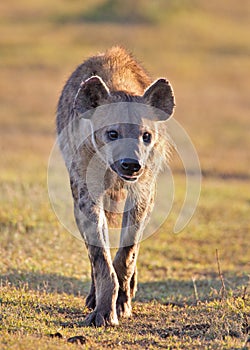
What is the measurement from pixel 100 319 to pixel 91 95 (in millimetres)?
1811

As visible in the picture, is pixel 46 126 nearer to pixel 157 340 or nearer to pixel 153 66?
pixel 153 66

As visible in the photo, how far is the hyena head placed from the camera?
6012 mm

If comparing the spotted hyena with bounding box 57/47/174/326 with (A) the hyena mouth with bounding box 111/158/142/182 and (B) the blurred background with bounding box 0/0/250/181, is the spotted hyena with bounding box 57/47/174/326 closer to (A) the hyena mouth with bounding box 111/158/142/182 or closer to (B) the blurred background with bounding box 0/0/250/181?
(A) the hyena mouth with bounding box 111/158/142/182

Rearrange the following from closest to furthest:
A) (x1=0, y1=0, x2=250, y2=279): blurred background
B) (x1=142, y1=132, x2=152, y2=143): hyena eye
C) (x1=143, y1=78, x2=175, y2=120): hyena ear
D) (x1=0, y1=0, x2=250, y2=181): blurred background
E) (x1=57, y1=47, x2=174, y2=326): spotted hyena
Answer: (x1=57, y1=47, x2=174, y2=326): spotted hyena, (x1=142, y1=132, x2=152, y2=143): hyena eye, (x1=143, y1=78, x2=175, y2=120): hyena ear, (x1=0, y1=0, x2=250, y2=279): blurred background, (x1=0, y1=0, x2=250, y2=181): blurred background

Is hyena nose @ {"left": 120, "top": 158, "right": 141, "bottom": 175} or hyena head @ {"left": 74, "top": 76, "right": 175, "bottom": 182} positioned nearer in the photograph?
hyena nose @ {"left": 120, "top": 158, "right": 141, "bottom": 175}

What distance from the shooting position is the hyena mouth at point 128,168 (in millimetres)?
5855

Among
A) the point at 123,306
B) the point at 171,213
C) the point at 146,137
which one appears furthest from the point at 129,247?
the point at 171,213

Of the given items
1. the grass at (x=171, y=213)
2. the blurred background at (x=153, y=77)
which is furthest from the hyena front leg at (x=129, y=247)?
the blurred background at (x=153, y=77)

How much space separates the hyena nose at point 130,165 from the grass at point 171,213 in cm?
122

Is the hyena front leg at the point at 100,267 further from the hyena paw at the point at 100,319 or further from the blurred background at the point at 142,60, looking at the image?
the blurred background at the point at 142,60

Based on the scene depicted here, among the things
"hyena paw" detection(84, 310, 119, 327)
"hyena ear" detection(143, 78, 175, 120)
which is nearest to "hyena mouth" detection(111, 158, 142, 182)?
"hyena ear" detection(143, 78, 175, 120)

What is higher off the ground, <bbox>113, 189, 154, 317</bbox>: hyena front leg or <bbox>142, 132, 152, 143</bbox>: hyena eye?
<bbox>142, 132, 152, 143</bbox>: hyena eye

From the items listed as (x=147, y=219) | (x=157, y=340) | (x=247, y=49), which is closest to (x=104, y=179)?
(x=147, y=219)

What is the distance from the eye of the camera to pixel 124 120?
20.3 ft
